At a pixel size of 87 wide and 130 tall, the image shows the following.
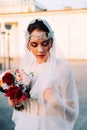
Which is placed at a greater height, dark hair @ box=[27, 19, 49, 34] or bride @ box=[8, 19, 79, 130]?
dark hair @ box=[27, 19, 49, 34]

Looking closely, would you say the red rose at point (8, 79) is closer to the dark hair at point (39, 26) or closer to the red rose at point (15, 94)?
the red rose at point (15, 94)

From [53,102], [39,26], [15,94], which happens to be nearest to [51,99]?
[53,102]

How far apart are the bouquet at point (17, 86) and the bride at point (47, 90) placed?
0.11 feet

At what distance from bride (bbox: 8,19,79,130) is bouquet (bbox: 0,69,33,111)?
0.03 meters

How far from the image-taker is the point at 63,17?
27297mm

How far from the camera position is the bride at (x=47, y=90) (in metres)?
2.03

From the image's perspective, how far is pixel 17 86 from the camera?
207 cm

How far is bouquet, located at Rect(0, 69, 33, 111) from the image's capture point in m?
2.03

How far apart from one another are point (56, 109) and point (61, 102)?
0.06 m

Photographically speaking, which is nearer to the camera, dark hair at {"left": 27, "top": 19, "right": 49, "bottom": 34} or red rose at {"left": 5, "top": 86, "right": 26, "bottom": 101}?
red rose at {"left": 5, "top": 86, "right": 26, "bottom": 101}

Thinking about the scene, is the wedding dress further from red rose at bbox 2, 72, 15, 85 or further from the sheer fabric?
red rose at bbox 2, 72, 15, 85

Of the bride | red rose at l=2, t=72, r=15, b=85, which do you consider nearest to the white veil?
the bride

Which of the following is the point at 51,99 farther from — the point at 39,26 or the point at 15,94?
the point at 39,26

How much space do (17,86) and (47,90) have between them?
0.66ft
